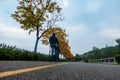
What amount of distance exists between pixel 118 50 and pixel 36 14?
222 feet

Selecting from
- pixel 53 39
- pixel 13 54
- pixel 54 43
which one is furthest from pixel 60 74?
pixel 13 54

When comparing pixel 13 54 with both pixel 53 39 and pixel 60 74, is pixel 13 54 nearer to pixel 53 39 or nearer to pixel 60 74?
pixel 53 39

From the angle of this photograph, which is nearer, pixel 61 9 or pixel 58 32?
pixel 61 9

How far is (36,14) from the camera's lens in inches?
1292

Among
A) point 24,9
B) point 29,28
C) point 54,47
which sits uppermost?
point 24,9

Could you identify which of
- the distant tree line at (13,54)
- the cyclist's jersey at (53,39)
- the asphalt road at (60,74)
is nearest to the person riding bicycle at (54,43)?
the cyclist's jersey at (53,39)

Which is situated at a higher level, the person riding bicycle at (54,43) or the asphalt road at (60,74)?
the person riding bicycle at (54,43)

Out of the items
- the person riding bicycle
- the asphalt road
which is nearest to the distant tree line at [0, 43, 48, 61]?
the person riding bicycle

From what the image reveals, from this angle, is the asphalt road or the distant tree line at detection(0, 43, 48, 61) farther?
the distant tree line at detection(0, 43, 48, 61)

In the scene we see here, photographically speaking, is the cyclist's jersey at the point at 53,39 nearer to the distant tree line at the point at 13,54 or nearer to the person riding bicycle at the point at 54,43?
the person riding bicycle at the point at 54,43

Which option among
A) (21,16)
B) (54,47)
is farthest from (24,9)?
(54,47)

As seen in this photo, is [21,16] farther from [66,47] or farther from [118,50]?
[118,50]

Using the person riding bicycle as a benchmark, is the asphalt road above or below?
below

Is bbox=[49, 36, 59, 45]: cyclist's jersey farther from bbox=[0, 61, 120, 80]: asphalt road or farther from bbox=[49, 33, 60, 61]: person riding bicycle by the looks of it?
bbox=[0, 61, 120, 80]: asphalt road
